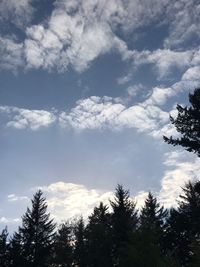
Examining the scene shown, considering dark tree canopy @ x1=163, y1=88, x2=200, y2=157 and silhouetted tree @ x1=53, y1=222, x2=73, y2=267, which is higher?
dark tree canopy @ x1=163, y1=88, x2=200, y2=157

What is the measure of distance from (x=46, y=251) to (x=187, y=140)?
2013 centimetres

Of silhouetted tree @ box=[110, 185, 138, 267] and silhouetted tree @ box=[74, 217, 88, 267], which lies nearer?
silhouetted tree @ box=[110, 185, 138, 267]

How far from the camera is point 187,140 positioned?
3109 cm

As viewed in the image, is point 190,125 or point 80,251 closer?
point 190,125

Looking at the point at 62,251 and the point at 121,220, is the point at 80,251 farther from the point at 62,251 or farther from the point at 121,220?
the point at 121,220

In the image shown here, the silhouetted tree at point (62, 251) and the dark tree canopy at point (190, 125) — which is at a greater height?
the dark tree canopy at point (190, 125)

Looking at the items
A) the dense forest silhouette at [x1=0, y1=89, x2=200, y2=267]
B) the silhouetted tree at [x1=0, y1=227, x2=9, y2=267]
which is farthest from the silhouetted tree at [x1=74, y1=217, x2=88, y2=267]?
the silhouetted tree at [x1=0, y1=227, x2=9, y2=267]

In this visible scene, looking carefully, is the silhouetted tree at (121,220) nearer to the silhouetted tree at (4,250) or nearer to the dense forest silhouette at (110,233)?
the dense forest silhouette at (110,233)

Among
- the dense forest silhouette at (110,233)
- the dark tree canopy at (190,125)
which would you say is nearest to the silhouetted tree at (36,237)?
the dense forest silhouette at (110,233)

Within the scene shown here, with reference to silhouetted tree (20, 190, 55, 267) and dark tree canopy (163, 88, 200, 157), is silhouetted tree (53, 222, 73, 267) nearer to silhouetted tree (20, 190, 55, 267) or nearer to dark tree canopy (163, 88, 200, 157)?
silhouetted tree (20, 190, 55, 267)

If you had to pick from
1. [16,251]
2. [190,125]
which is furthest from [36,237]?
[190,125]

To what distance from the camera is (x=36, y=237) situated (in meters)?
39.8

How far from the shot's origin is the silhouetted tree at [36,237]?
126 feet

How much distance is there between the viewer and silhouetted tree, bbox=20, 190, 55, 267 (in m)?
38.5
